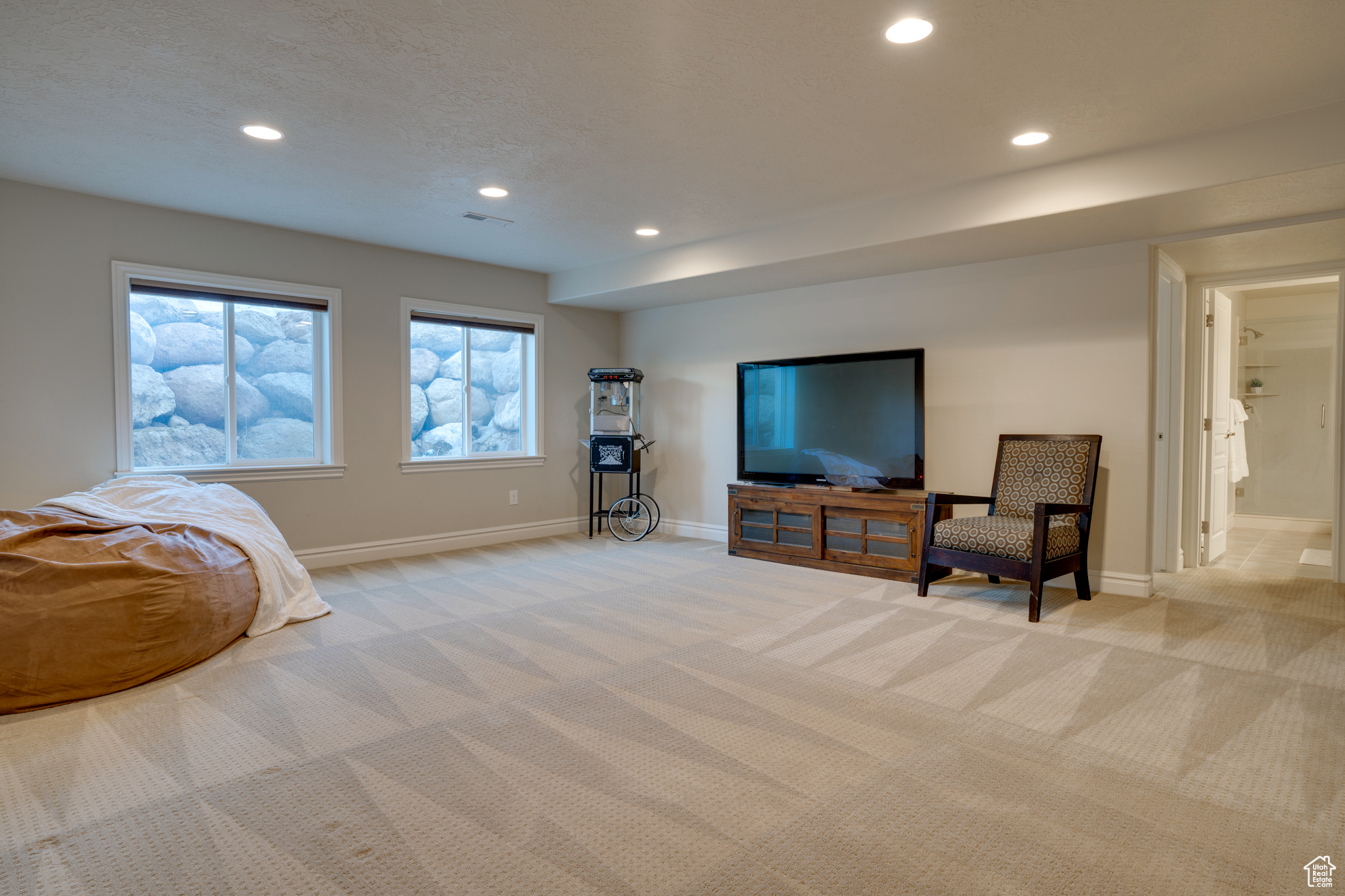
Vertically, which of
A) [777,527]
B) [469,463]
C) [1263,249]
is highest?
[1263,249]

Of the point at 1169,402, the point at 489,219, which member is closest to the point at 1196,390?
the point at 1169,402

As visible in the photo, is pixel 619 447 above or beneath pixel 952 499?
above

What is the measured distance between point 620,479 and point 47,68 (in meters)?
4.96

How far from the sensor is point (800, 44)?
7.89ft

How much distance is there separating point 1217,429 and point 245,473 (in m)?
6.70

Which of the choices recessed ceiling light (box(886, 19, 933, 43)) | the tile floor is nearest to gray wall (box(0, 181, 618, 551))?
recessed ceiling light (box(886, 19, 933, 43))

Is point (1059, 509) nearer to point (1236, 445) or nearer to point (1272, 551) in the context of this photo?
point (1272, 551)

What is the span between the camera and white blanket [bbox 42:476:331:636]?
134 inches

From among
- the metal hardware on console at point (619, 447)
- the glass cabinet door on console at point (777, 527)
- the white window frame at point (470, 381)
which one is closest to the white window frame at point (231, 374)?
the white window frame at point (470, 381)

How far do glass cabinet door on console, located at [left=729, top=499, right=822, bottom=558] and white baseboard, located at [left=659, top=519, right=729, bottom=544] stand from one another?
0.68 metres

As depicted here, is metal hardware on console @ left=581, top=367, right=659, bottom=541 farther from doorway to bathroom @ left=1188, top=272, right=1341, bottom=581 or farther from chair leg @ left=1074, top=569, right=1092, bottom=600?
doorway to bathroom @ left=1188, top=272, right=1341, bottom=581

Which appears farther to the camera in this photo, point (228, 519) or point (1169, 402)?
point (1169, 402)

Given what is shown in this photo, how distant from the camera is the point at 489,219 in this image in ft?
14.7

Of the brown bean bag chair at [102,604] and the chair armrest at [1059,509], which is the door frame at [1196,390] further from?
the brown bean bag chair at [102,604]
